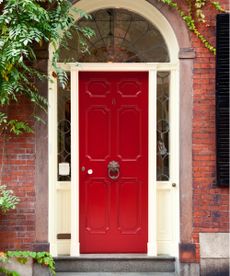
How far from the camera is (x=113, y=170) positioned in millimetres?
6242

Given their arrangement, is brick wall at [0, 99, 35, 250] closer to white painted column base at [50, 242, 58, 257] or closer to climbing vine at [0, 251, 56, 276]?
climbing vine at [0, 251, 56, 276]

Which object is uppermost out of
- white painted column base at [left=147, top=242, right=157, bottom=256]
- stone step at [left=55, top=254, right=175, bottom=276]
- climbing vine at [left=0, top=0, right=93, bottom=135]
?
climbing vine at [left=0, top=0, right=93, bottom=135]

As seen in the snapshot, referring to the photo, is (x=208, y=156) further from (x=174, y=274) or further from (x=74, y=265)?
(x=74, y=265)

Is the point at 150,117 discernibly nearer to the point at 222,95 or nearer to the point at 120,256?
the point at 222,95

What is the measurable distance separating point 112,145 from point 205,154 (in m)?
1.18

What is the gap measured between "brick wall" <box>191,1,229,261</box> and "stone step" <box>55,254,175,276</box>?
0.49m

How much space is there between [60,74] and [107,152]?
1309 mm

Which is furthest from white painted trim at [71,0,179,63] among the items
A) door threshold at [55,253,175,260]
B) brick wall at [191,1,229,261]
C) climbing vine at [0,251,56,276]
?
climbing vine at [0,251,56,276]

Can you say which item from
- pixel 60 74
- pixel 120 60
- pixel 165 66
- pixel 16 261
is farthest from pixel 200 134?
pixel 16 261

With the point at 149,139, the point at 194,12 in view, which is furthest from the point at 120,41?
the point at 149,139

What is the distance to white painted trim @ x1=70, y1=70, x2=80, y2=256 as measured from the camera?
20.2ft

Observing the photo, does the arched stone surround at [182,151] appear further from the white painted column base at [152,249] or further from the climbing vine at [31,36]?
the white painted column base at [152,249]

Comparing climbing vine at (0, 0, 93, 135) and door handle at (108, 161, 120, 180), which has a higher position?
climbing vine at (0, 0, 93, 135)

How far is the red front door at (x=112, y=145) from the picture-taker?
6242mm
